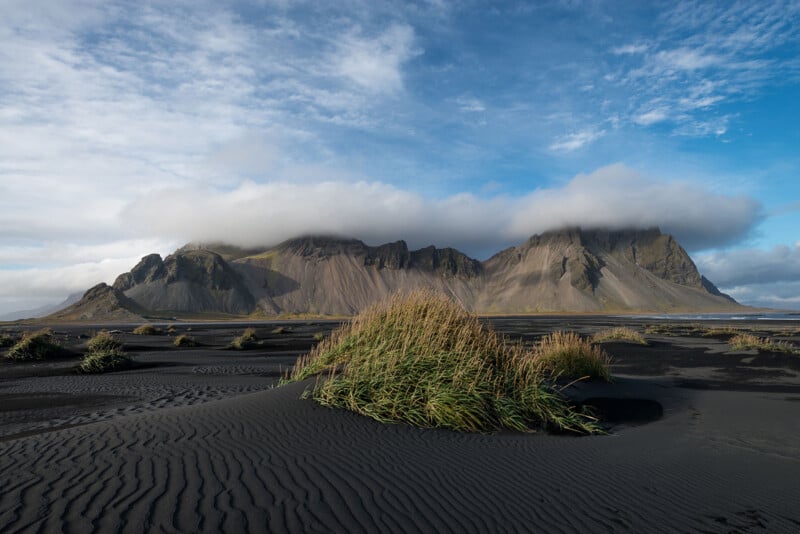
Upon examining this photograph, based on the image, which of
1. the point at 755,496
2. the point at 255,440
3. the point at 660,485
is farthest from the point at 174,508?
the point at 755,496

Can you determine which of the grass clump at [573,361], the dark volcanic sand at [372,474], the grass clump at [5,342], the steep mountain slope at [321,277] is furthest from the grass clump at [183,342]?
the steep mountain slope at [321,277]

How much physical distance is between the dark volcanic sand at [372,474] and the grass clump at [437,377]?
502mm

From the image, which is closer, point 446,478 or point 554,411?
point 446,478

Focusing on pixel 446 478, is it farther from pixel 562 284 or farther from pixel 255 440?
pixel 562 284

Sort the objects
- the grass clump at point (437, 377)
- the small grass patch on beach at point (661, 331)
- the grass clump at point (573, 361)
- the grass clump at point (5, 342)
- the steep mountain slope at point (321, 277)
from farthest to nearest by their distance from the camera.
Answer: the steep mountain slope at point (321, 277), the small grass patch on beach at point (661, 331), the grass clump at point (5, 342), the grass clump at point (573, 361), the grass clump at point (437, 377)

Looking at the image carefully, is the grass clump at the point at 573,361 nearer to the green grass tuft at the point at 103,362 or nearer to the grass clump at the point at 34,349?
the green grass tuft at the point at 103,362

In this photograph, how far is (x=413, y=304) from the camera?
413 inches

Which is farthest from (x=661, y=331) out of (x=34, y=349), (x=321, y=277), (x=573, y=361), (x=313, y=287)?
(x=321, y=277)

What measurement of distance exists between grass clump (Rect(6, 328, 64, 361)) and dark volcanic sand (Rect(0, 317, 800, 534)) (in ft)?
53.9

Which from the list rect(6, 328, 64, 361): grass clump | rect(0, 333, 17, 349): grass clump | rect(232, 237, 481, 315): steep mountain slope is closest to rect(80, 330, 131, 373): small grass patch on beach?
rect(6, 328, 64, 361): grass clump

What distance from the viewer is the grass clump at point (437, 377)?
806 centimetres

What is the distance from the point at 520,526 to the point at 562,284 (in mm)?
192864

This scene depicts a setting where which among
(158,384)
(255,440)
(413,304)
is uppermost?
(413,304)

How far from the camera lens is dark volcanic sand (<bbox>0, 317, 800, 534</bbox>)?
157 inches
